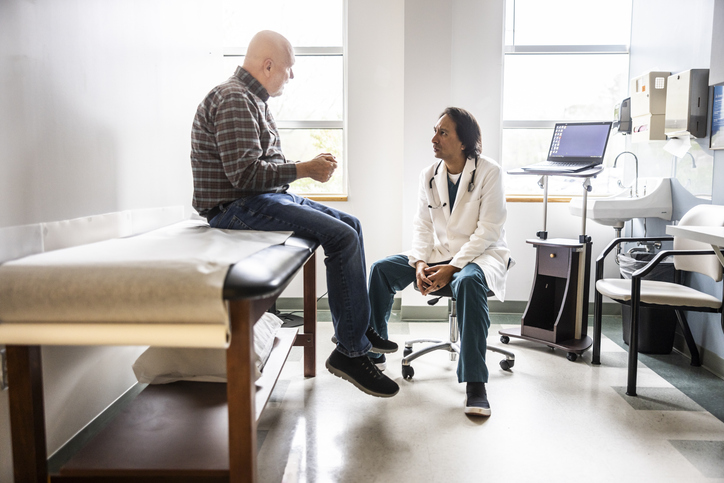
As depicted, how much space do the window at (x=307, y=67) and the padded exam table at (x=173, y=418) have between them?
264 cm

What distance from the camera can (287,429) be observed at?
7.14 feet

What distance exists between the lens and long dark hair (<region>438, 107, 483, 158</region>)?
9.29 feet

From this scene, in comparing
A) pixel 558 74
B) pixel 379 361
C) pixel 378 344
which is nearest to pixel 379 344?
pixel 378 344

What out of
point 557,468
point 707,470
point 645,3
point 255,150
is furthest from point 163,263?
point 645,3

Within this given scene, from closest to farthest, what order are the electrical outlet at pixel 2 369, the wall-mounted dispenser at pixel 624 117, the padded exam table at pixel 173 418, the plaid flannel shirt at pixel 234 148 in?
the padded exam table at pixel 173 418 → the electrical outlet at pixel 2 369 → the plaid flannel shirt at pixel 234 148 → the wall-mounted dispenser at pixel 624 117

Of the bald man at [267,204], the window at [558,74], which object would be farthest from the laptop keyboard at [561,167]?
the bald man at [267,204]

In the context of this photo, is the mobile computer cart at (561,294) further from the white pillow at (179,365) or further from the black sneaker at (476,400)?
the white pillow at (179,365)

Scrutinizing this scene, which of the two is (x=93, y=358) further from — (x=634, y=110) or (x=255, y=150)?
(x=634, y=110)

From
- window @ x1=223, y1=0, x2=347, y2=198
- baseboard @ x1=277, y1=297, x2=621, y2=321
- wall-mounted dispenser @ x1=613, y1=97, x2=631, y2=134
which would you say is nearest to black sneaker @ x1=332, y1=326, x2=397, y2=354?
baseboard @ x1=277, y1=297, x2=621, y2=321

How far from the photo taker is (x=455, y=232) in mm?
2828

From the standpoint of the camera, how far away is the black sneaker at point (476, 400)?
2.28m

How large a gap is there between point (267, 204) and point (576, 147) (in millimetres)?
2127

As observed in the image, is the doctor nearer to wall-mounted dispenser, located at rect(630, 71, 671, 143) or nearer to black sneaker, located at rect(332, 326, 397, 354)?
black sneaker, located at rect(332, 326, 397, 354)

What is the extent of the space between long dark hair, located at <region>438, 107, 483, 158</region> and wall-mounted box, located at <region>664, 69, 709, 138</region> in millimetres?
1163
